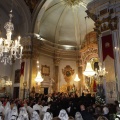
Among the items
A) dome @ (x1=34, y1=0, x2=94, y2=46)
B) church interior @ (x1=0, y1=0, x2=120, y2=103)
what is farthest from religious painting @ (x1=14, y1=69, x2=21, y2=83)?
dome @ (x1=34, y1=0, x2=94, y2=46)

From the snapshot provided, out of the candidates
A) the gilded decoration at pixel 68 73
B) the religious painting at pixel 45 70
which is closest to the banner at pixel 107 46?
the religious painting at pixel 45 70

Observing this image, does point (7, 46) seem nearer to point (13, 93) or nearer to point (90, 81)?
point (13, 93)

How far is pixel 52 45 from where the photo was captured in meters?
17.4

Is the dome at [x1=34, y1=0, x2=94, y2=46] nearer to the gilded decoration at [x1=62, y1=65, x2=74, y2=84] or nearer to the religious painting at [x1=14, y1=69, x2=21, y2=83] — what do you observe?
the gilded decoration at [x1=62, y1=65, x2=74, y2=84]

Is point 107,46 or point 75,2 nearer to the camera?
point 107,46

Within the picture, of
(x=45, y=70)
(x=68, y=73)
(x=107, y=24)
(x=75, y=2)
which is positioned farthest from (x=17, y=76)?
(x=107, y=24)

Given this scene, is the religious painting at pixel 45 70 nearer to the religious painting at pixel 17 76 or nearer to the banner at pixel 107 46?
the religious painting at pixel 17 76

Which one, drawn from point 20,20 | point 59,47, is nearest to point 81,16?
point 59,47

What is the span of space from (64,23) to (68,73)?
18.2 feet

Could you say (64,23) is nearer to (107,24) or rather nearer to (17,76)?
(17,76)

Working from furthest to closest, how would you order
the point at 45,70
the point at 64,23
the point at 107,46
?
the point at 64,23 < the point at 45,70 < the point at 107,46

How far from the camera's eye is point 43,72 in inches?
612

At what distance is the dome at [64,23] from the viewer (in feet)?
53.1

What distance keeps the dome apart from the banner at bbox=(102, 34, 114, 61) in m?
7.44
